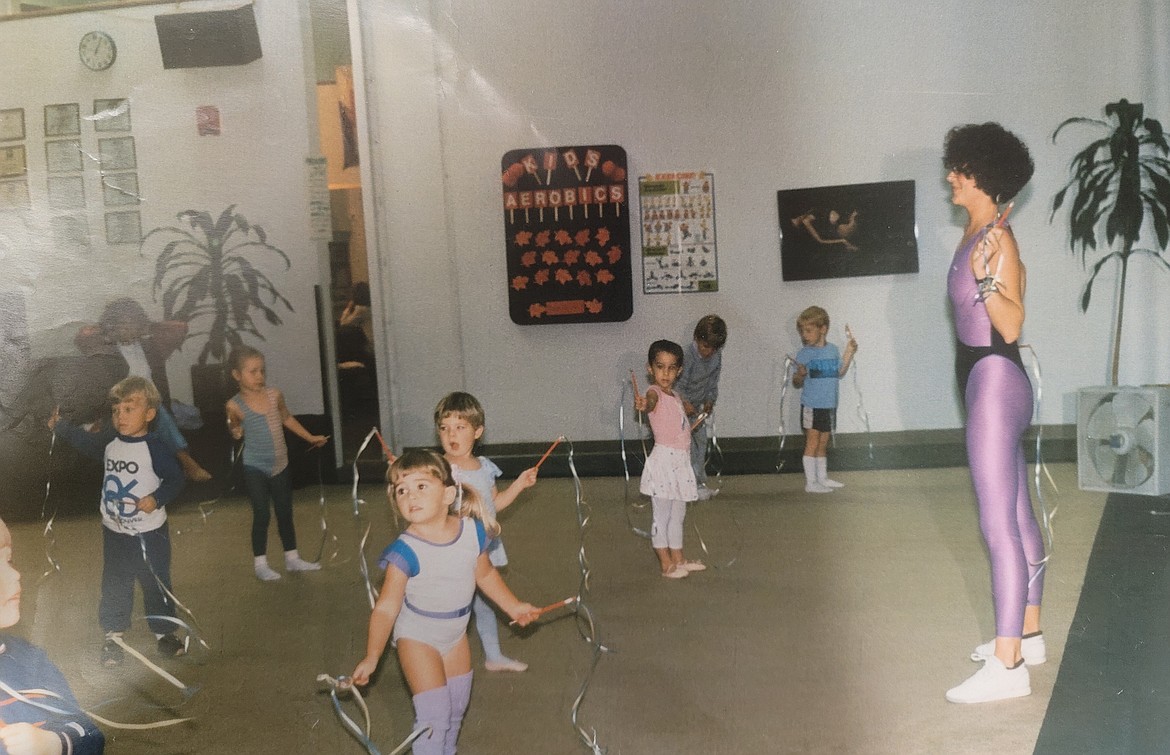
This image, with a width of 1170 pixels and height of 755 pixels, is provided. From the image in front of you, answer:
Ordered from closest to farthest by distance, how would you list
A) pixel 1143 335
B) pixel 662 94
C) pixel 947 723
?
pixel 947 723 → pixel 662 94 → pixel 1143 335

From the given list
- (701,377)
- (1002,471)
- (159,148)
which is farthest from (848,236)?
(159,148)

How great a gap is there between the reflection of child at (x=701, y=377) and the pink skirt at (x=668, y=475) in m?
0.02

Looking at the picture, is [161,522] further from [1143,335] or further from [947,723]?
[1143,335]

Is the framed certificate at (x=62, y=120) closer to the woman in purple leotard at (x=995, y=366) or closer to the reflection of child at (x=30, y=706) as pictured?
the reflection of child at (x=30, y=706)

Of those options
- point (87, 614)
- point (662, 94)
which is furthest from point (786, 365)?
point (87, 614)

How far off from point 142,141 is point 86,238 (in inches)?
7.7

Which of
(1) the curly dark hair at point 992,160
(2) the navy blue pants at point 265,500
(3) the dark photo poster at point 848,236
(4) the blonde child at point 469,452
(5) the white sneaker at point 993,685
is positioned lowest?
(5) the white sneaker at point 993,685

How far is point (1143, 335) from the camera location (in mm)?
1832

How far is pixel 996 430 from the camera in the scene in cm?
159

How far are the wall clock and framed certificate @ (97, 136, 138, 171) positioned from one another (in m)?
0.12

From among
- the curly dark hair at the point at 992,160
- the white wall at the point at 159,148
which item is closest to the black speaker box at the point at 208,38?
the white wall at the point at 159,148

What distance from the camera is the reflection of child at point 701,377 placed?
1.72 metres

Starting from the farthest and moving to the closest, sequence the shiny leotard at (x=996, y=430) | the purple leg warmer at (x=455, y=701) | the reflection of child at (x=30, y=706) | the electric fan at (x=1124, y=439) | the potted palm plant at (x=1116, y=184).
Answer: the electric fan at (x=1124, y=439) < the potted palm plant at (x=1116, y=184) < the shiny leotard at (x=996, y=430) < the purple leg warmer at (x=455, y=701) < the reflection of child at (x=30, y=706)

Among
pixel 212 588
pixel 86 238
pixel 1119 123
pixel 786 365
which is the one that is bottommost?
pixel 212 588
